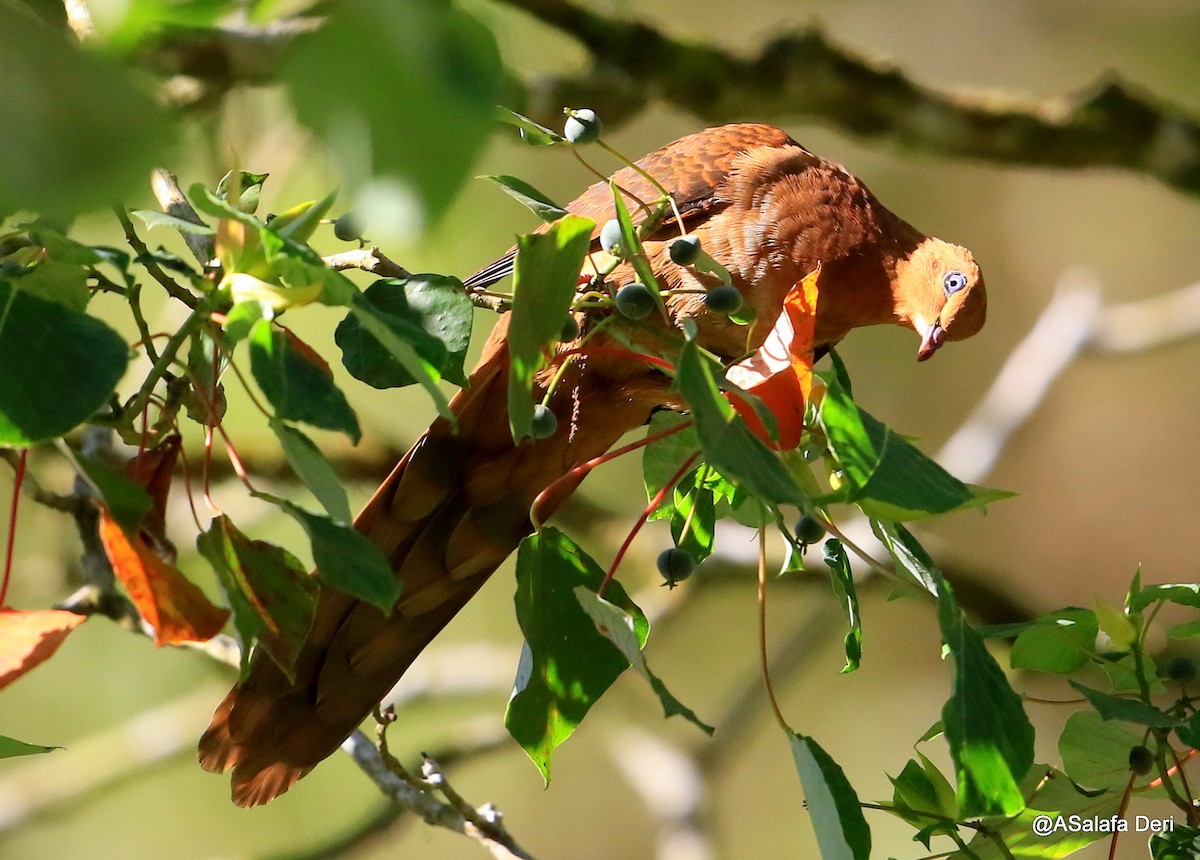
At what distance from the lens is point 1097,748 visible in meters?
1.53

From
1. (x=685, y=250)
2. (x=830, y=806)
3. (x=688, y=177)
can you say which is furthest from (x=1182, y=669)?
(x=688, y=177)

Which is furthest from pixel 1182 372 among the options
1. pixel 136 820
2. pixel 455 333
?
pixel 455 333

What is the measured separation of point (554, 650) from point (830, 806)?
0.37 metres

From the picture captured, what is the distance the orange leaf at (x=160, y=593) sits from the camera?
1.06 meters

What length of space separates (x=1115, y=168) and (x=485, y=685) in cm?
256

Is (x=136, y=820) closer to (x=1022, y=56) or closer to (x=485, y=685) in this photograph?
(x=485, y=685)

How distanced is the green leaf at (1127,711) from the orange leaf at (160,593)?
91 cm

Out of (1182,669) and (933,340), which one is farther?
(933,340)

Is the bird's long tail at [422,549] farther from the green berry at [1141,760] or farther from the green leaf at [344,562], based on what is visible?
the green berry at [1141,760]

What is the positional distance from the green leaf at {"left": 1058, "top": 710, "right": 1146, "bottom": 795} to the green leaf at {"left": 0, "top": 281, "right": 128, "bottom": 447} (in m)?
1.22

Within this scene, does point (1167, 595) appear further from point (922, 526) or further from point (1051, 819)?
point (922, 526)

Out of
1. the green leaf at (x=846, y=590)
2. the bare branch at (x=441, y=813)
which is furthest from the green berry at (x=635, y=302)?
the bare branch at (x=441, y=813)

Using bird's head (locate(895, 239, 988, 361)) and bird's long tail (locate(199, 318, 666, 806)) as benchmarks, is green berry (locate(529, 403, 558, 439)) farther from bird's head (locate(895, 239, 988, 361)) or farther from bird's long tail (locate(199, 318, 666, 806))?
bird's head (locate(895, 239, 988, 361))

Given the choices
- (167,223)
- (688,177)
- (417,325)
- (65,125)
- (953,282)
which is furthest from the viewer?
(688,177)
